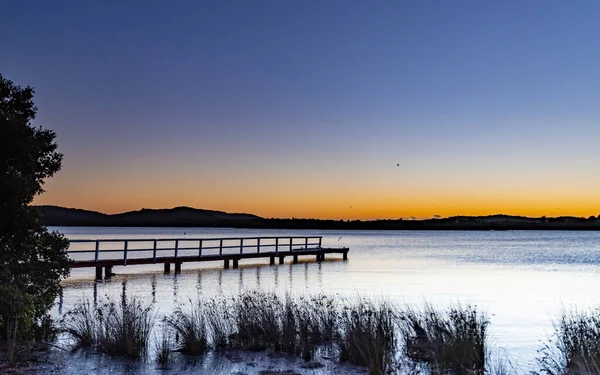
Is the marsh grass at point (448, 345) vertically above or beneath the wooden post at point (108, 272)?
above

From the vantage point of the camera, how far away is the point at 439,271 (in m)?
43.8

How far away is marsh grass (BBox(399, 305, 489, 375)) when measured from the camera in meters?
9.71

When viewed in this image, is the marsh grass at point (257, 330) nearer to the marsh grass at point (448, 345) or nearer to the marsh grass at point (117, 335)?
the marsh grass at point (117, 335)

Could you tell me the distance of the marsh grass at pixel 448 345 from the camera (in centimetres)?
971

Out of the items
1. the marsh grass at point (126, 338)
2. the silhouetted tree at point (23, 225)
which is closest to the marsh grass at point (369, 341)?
the marsh grass at point (126, 338)

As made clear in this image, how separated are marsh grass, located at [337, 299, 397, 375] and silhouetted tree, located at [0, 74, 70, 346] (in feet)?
17.2

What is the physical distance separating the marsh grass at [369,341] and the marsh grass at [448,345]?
0.46 metres

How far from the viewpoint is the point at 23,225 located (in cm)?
1064

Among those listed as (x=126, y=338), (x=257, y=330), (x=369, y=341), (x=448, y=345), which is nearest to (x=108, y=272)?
(x=257, y=330)

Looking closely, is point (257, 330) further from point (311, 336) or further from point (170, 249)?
point (170, 249)

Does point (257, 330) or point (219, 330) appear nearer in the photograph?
point (257, 330)

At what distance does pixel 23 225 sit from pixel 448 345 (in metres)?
7.23

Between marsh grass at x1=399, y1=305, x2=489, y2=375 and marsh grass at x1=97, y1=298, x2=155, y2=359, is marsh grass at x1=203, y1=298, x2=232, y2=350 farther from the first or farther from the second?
marsh grass at x1=399, y1=305, x2=489, y2=375

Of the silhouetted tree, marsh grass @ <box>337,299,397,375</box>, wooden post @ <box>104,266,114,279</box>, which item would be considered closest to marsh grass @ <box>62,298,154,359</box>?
the silhouetted tree
